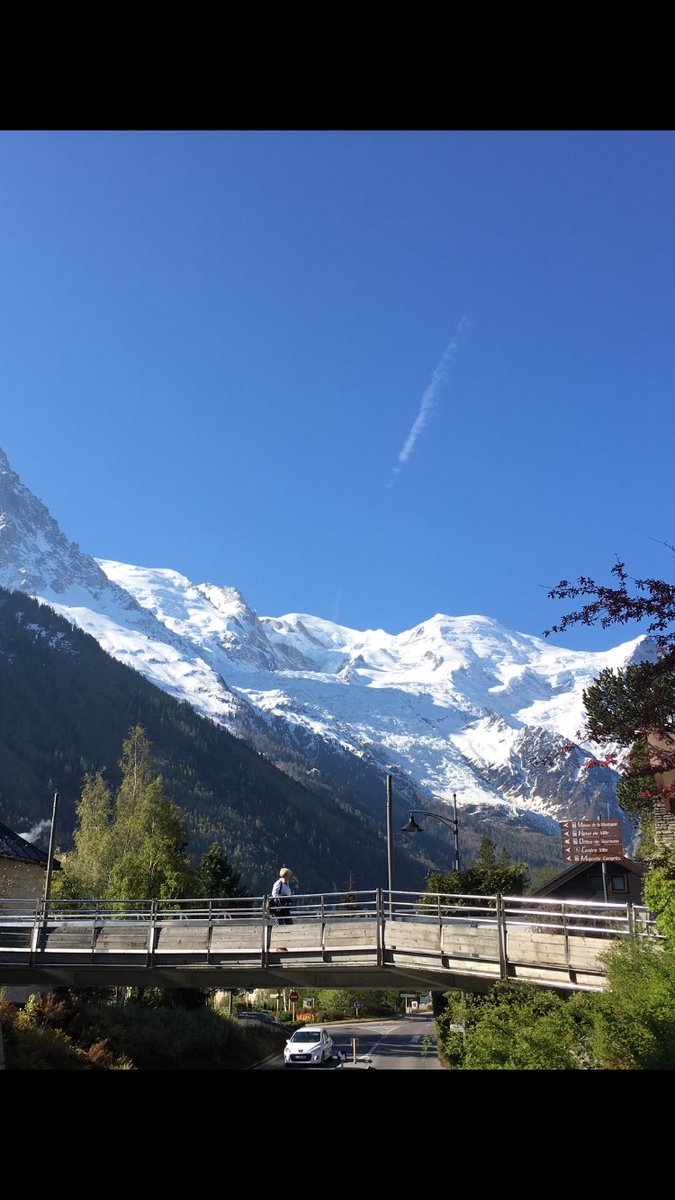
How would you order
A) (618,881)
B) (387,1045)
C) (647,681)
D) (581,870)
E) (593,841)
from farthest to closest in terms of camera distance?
(618,881)
(581,870)
(387,1045)
(593,841)
(647,681)

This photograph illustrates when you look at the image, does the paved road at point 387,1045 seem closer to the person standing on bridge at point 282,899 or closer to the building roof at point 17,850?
the person standing on bridge at point 282,899

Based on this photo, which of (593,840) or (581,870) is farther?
(581,870)

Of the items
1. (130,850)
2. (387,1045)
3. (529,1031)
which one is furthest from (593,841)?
(529,1031)

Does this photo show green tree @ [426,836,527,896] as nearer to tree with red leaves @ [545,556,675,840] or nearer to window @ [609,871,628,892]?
window @ [609,871,628,892]

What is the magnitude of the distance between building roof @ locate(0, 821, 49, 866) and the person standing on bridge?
883 inches

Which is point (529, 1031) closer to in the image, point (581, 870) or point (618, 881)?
point (581, 870)

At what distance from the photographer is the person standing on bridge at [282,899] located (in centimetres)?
2408

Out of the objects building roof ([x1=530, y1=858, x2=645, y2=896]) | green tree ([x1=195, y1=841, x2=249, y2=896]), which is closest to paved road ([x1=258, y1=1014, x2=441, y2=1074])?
green tree ([x1=195, y1=841, x2=249, y2=896])

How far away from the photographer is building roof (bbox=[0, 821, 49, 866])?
4428 centimetres

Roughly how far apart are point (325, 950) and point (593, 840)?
22001mm

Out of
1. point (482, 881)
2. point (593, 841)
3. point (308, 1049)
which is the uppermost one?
point (593, 841)

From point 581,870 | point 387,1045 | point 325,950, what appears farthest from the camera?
point 581,870

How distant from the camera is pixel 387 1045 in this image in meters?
49.7
